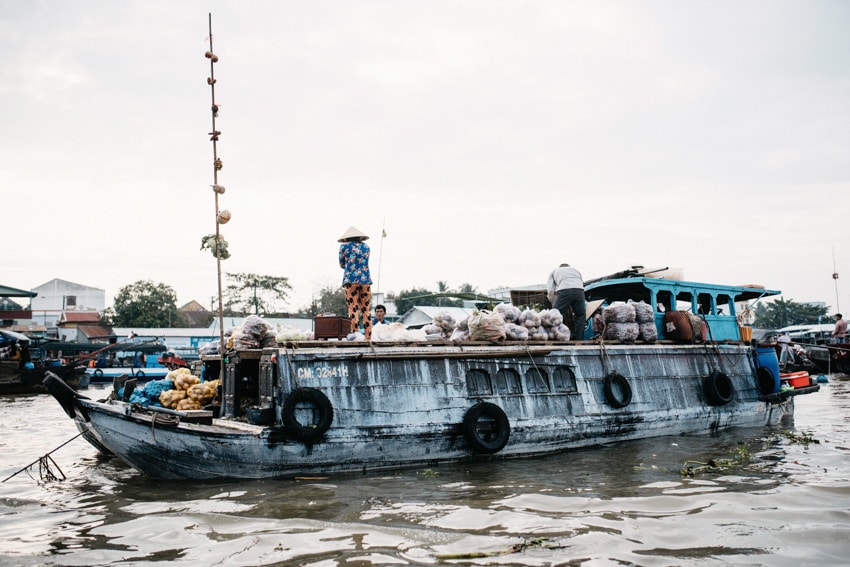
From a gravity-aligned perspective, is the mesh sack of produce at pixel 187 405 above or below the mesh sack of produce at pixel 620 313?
below

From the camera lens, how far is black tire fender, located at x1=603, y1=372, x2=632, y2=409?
8711mm

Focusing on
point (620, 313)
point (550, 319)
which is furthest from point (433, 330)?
point (620, 313)

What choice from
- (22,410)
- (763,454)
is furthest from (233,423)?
(22,410)

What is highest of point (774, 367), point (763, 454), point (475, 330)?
point (475, 330)

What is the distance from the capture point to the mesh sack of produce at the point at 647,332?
9586 mm

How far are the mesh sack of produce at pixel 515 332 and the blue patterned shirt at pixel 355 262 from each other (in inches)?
90.6

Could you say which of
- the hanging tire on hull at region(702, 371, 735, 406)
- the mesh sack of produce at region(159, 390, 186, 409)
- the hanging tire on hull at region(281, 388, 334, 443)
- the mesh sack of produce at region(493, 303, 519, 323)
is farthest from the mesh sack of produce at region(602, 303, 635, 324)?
the mesh sack of produce at region(159, 390, 186, 409)

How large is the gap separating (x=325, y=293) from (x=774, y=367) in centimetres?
4484

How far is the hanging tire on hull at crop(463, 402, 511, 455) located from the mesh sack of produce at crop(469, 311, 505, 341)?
92 cm

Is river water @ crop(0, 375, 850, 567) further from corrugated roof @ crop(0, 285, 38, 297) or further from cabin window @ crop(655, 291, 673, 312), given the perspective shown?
corrugated roof @ crop(0, 285, 38, 297)

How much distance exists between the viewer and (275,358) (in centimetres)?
676

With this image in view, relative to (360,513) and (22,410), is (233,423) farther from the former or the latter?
(22,410)

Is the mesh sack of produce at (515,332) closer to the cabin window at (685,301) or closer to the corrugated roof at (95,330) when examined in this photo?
the cabin window at (685,301)

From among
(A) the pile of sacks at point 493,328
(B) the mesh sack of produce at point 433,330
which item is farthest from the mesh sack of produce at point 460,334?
(B) the mesh sack of produce at point 433,330
